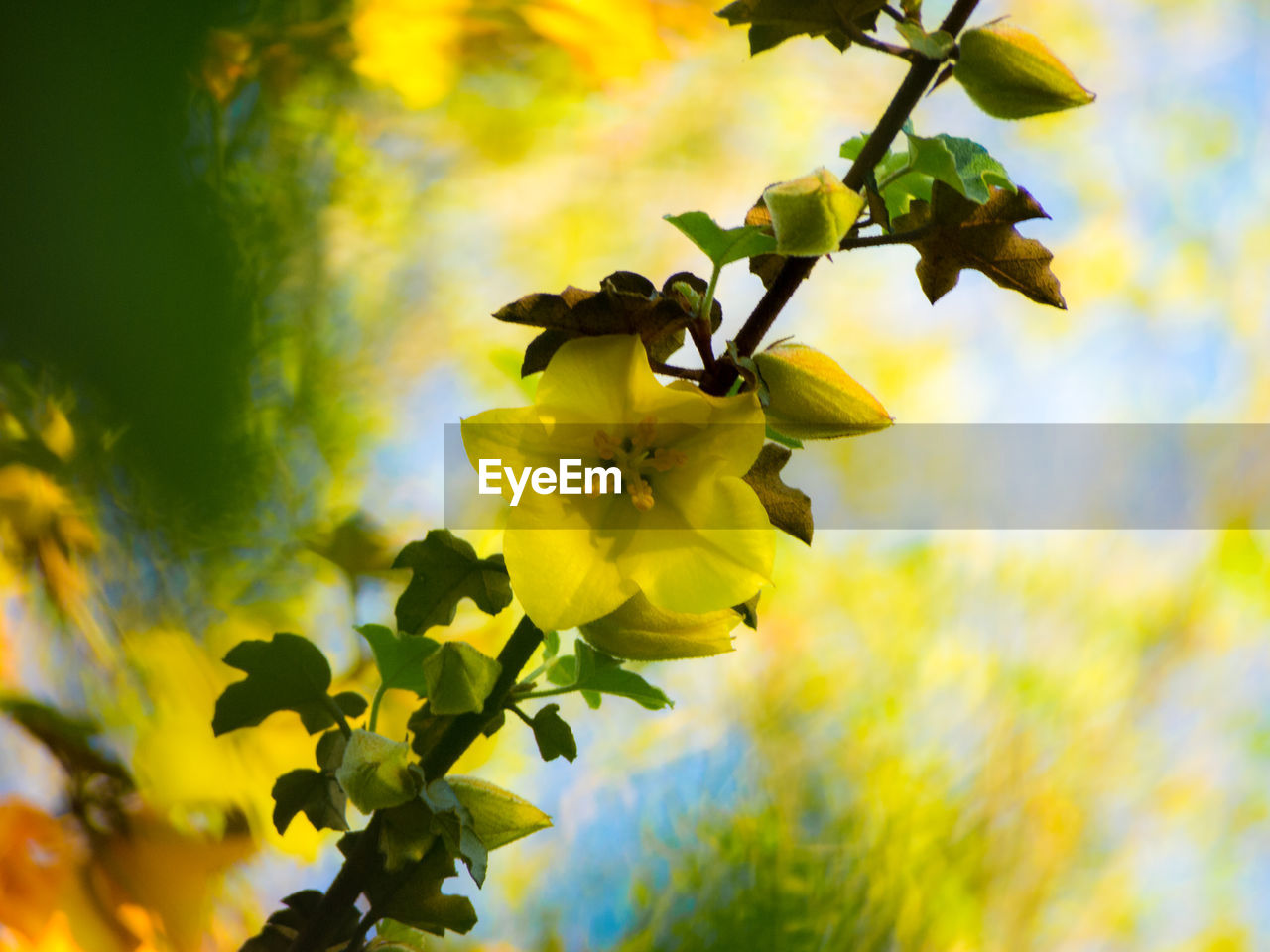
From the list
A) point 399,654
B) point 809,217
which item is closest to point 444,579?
point 399,654

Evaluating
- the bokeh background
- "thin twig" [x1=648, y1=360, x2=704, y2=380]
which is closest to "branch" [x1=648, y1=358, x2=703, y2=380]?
"thin twig" [x1=648, y1=360, x2=704, y2=380]

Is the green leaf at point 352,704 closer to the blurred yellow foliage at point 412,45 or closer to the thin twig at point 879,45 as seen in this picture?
the thin twig at point 879,45

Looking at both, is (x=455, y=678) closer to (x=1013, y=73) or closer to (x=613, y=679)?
(x=613, y=679)

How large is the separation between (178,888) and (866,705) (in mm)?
412

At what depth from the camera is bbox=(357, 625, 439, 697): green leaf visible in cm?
A: 29

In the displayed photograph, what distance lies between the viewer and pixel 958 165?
8.6 inches

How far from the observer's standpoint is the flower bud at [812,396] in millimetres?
223

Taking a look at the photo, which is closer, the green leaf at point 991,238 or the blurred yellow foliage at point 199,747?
the green leaf at point 991,238

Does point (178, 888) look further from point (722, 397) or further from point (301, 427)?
point (722, 397)

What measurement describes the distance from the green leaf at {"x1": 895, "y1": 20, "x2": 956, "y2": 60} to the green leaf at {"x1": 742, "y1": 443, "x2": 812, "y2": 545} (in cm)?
9

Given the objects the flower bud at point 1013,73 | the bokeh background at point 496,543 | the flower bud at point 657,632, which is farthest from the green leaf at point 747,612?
the bokeh background at point 496,543

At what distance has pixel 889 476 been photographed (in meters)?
0.69
